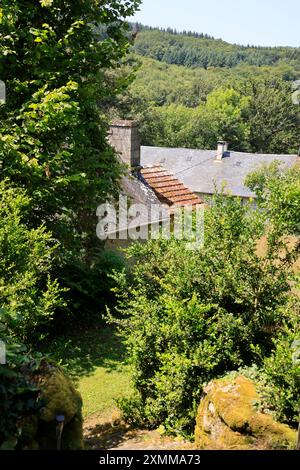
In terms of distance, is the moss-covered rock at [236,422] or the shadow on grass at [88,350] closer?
the moss-covered rock at [236,422]

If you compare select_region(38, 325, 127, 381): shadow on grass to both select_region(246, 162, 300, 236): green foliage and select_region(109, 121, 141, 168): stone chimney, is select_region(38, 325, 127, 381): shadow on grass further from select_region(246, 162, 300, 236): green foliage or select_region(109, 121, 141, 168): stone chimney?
select_region(109, 121, 141, 168): stone chimney

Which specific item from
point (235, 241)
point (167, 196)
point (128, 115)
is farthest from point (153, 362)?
point (128, 115)

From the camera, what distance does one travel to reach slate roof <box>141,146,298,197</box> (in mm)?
40812

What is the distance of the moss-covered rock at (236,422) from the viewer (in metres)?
5.87

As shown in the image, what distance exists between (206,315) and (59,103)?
225 inches

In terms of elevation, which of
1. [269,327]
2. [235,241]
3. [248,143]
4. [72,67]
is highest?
[248,143]

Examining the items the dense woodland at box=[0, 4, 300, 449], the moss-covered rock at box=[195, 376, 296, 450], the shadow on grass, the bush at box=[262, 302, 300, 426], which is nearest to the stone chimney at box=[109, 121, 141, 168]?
the dense woodland at box=[0, 4, 300, 449]

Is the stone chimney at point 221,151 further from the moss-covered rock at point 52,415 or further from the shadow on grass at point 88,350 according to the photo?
the moss-covered rock at point 52,415

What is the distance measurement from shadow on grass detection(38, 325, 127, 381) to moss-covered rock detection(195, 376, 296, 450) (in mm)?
3579

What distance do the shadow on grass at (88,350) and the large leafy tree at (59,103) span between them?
2399 millimetres

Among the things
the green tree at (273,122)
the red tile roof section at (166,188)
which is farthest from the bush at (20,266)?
the green tree at (273,122)

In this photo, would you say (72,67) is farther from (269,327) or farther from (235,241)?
(269,327)

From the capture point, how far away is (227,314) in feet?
24.3
